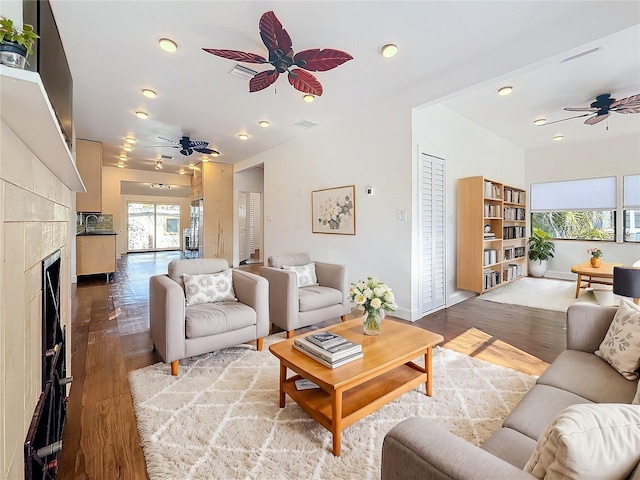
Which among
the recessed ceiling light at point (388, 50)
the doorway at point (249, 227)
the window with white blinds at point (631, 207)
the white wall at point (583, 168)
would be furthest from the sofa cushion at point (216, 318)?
the window with white blinds at point (631, 207)

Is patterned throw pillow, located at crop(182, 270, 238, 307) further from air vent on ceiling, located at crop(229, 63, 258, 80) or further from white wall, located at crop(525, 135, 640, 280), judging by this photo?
white wall, located at crop(525, 135, 640, 280)

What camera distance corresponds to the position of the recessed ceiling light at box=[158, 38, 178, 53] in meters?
2.56

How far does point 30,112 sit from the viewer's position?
2.34 feet

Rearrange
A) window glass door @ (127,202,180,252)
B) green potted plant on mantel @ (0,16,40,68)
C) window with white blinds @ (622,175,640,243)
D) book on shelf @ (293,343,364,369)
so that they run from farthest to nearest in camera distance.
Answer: window glass door @ (127,202,180,252)
window with white blinds @ (622,175,640,243)
book on shelf @ (293,343,364,369)
green potted plant on mantel @ (0,16,40,68)

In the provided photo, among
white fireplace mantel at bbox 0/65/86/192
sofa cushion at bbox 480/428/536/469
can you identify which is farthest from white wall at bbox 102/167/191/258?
sofa cushion at bbox 480/428/536/469

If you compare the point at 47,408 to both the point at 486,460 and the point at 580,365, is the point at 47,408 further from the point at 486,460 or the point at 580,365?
the point at 580,365

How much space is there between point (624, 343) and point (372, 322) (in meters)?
1.28

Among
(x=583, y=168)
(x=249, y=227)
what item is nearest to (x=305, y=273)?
(x=249, y=227)

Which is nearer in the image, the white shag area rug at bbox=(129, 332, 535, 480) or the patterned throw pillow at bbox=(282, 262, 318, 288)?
the white shag area rug at bbox=(129, 332, 535, 480)

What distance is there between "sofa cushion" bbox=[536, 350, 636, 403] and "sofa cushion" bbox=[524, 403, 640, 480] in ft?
2.69

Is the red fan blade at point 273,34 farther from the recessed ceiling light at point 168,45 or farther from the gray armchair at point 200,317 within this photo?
the gray armchair at point 200,317

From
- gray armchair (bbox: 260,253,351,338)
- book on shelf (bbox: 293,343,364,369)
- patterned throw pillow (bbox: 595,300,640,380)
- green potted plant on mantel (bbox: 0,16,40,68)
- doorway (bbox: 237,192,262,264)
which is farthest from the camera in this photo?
doorway (bbox: 237,192,262,264)

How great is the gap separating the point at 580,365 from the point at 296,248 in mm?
4351

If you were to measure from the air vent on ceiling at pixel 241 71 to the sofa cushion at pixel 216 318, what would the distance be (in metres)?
2.30
